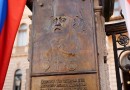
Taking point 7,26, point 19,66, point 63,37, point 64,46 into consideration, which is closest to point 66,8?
point 63,37

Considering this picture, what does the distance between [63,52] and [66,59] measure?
0.40 feet

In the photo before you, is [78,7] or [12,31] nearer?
[12,31]

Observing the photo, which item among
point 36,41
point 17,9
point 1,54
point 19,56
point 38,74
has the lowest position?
point 38,74

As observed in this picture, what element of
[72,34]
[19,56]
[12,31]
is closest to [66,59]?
[72,34]

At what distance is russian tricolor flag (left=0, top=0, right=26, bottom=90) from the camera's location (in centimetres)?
373

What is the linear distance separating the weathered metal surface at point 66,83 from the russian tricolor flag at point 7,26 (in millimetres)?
518

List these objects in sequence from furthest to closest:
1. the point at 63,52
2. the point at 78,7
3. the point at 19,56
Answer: the point at 19,56, the point at 78,7, the point at 63,52

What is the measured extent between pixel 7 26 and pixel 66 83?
125cm

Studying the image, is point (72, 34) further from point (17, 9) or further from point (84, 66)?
point (17, 9)

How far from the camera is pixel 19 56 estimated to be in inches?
797

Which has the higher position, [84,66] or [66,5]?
[66,5]

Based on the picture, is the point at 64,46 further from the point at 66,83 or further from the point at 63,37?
the point at 66,83

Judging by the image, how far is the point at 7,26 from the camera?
13.0 feet

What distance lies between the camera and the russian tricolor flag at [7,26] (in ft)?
12.2
